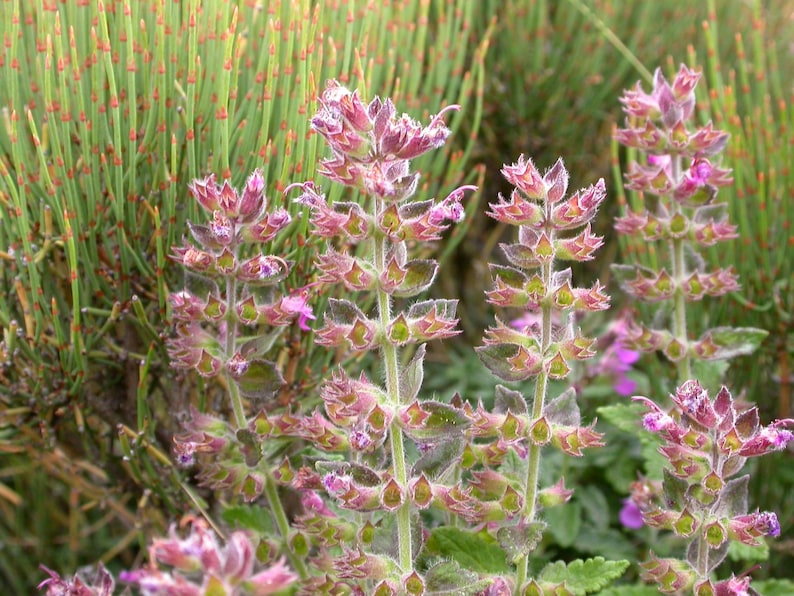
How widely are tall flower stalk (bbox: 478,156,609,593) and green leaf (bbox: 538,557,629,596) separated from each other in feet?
0.21

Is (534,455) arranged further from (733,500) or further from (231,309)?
(231,309)

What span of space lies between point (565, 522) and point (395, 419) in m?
0.81

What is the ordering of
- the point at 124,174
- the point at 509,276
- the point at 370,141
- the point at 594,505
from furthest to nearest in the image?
1. the point at 594,505
2. the point at 124,174
3. the point at 509,276
4. the point at 370,141

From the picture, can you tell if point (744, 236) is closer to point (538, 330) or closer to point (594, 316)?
point (594, 316)

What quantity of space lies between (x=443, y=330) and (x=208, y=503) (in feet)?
2.49

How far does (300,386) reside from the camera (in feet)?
4.87

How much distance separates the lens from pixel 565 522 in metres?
1.72

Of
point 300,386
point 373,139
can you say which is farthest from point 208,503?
point 373,139

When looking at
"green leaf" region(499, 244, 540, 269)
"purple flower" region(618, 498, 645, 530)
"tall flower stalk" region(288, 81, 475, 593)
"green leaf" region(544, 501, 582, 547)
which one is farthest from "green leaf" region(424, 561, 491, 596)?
"purple flower" region(618, 498, 645, 530)

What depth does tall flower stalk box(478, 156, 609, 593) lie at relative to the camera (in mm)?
1056

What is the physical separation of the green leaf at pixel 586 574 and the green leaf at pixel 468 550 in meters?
0.06

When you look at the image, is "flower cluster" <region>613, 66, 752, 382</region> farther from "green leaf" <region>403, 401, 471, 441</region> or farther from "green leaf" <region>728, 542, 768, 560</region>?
"green leaf" <region>403, 401, 471, 441</region>

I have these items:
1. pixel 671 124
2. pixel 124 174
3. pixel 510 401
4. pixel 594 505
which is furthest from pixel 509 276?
pixel 594 505

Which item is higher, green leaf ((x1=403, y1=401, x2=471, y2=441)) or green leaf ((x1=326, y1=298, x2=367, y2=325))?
green leaf ((x1=326, y1=298, x2=367, y2=325))
